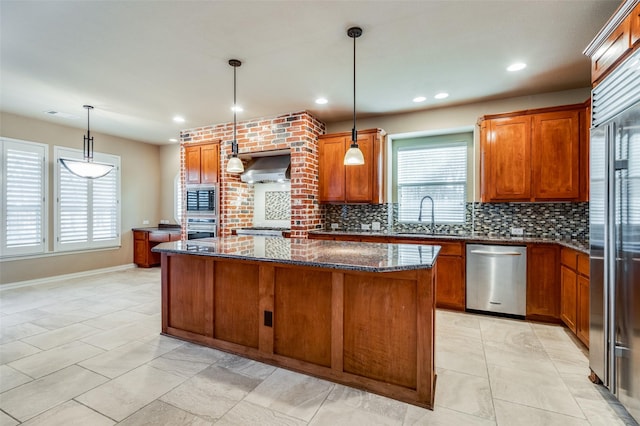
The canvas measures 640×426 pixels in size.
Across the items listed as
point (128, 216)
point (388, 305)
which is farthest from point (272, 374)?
point (128, 216)

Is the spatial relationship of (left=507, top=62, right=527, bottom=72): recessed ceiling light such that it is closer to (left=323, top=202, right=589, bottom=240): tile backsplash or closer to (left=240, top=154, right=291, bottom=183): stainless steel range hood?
(left=323, top=202, right=589, bottom=240): tile backsplash

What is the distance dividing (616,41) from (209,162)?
4989 millimetres

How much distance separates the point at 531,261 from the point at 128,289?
5517 mm

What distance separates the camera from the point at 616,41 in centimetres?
192

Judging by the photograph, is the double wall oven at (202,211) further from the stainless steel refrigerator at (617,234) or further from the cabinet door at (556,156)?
the stainless steel refrigerator at (617,234)

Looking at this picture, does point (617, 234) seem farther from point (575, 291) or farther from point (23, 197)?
point (23, 197)

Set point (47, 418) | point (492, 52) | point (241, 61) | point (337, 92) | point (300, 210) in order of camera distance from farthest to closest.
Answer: point (300, 210), point (337, 92), point (241, 61), point (492, 52), point (47, 418)

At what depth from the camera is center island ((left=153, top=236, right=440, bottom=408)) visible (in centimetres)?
195

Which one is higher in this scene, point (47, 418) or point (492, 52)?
point (492, 52)

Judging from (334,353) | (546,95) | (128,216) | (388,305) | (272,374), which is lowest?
(272,374)

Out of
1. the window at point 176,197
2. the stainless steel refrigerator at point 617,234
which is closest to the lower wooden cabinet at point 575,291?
the stainless steel refrigerator at point 617,234

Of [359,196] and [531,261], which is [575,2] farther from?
[359,196]

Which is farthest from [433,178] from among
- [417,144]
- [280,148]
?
[280,148]

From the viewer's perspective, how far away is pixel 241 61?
9.89ft
